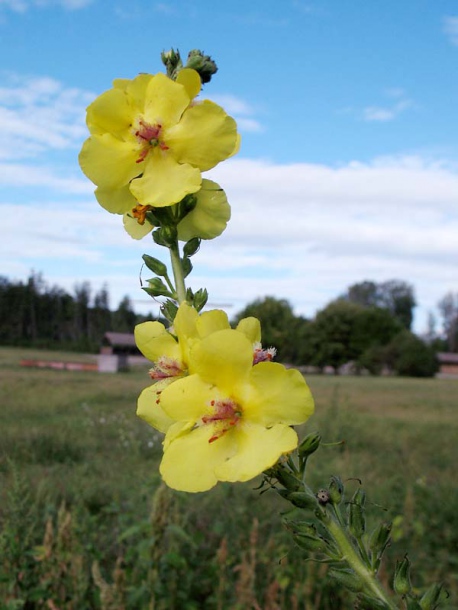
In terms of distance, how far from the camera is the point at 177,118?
149cm

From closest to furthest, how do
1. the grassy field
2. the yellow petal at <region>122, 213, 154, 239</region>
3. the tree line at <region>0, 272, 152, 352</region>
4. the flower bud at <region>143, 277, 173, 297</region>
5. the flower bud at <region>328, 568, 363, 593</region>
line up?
the flower bud at <region>328, 568, 363, 593</region> < the flower bud at <region>143, 277, 173, 297</region> < the yellow petal at <region>122, 213, 154, 239</region> < the grassy field < the tree line at <region>0, 272, 152, 352</region>

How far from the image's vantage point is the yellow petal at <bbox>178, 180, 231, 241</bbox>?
60.6 inches

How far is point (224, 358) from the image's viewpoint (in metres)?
1.21

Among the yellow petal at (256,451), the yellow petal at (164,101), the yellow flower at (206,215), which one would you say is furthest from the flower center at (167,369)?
the yellow petal at (164,101)

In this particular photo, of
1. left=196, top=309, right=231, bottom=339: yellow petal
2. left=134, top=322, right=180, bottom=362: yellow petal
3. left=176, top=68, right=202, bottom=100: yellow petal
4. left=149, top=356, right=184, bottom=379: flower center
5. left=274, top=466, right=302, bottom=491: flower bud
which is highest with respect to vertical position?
left=176, top=68, right=202, bottom=100: yellow petal

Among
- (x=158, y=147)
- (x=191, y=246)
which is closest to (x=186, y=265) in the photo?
(x=191, y=246)

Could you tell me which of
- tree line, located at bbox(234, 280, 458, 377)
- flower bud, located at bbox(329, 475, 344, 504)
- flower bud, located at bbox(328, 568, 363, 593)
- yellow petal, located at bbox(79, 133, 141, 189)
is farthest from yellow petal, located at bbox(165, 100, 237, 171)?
tree line, located at bbox(234, 280, 458, 377)

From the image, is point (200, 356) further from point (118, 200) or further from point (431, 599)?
point (431, 599)

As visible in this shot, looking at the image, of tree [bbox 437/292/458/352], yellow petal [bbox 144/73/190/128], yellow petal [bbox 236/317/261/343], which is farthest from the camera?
tree [bbox 437/292/458/352]

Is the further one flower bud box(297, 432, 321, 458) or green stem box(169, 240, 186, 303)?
green stem box(169, 240, 186, 303)

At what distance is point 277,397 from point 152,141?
2.35 ft

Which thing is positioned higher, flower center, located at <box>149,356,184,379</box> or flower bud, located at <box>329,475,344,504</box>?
flower center, located at <box>149,356,184,379</box>

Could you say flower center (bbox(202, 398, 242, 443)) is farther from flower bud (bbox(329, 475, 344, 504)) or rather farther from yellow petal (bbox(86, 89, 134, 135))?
yellow petal (bbox(86, 89, 134, 135))

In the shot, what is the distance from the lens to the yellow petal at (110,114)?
150 centimetres
